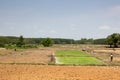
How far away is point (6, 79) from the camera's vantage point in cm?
1352

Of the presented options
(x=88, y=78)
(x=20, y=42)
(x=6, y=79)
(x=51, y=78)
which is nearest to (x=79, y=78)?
(x=88, y=78)

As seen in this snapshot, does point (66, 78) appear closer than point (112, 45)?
Yes

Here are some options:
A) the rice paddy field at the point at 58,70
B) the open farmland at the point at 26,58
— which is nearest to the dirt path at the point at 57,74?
the rice paddy field at the point at 58,70

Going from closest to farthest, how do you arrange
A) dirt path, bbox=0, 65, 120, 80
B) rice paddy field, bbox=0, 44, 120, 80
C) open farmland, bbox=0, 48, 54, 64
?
dirt path, bbox=0, 65, 120, 80
rice paddy field, bbox=0, 44, 120, 80
open farmland, bbox=0, 48, 54, 64

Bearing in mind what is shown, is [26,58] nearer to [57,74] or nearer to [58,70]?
[58,70]

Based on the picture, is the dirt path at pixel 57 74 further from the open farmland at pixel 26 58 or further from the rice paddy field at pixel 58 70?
the open farmland at pixel 26 58

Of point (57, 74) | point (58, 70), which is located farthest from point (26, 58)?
point (57, 74)

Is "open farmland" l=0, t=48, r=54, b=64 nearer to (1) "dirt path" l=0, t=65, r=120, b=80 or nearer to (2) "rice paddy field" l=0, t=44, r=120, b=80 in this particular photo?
(2) "rice paddy field" l=0, t=44, r=120, b=80

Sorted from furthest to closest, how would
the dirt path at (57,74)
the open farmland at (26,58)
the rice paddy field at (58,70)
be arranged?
the open farmland at (26,58), the rice paddy field at (58,70), the dirt path at (57,74)

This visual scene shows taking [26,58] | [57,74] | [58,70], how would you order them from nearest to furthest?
[57,74] → [58,70] → [26,58]

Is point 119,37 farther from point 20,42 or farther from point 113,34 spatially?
point 20,42

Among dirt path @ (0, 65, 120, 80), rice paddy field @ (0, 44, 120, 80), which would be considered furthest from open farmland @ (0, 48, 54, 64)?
dirt path @ (0, 65, 120, 80)

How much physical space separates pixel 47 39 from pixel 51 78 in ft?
280

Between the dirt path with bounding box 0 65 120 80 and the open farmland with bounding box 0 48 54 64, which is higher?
the open farmland with bounding box 0 48 54 64
